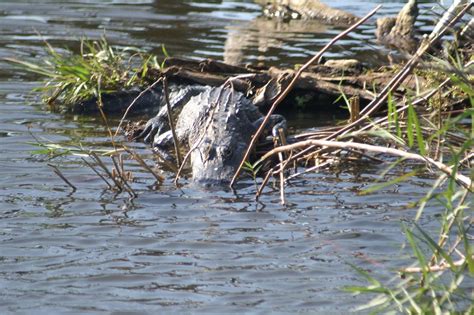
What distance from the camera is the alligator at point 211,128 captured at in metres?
6.94

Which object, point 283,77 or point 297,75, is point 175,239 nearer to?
point 297,75

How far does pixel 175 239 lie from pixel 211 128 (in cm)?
221

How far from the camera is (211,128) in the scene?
7.58 m

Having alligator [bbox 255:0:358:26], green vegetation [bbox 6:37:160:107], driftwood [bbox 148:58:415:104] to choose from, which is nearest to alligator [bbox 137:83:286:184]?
driftwood [bbox 148:58:415:104]

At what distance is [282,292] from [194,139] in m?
3.23

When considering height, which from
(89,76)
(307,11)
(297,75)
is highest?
(297,75)

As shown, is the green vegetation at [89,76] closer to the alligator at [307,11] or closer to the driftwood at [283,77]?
the driftwood at [283,77]

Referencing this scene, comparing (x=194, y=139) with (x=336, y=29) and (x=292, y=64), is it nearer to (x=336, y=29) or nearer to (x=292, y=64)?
(x=292, y=64)

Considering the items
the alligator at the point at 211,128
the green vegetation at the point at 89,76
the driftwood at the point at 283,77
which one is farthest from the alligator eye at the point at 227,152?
the green vegetation at the point at 89,76

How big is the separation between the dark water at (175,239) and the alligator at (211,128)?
34 cm

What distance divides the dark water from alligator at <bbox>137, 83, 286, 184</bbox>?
34cm

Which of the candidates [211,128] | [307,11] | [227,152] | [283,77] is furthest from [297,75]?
[307,11]

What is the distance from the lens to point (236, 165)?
698 cm

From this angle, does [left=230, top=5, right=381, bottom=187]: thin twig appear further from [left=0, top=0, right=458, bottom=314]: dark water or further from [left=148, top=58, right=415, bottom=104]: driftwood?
[left=148, top=58, right=415, bottom=104]: driftwood
